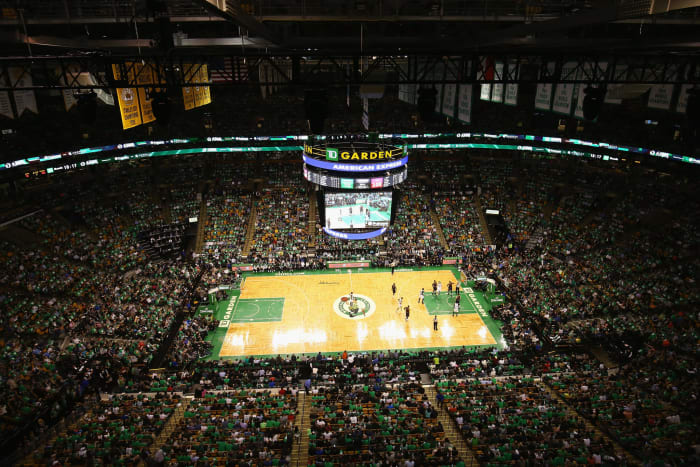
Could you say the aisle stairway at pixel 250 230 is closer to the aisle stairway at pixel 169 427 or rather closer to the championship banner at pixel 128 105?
the aisle stairway at pixel 169 427

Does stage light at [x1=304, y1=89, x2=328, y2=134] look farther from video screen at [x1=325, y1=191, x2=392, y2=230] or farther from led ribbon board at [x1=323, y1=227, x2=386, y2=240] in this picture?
led ribbon board at [x1=323, y1=227, x2=386, y2=240]

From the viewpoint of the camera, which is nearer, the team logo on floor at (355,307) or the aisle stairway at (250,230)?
the team logo on floor at (355,307)

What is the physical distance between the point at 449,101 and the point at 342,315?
1394 cm

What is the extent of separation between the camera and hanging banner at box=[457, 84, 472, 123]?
71.1 feet

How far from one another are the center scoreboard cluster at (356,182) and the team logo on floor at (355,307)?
14.1 ft

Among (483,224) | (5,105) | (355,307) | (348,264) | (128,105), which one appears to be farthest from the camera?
(483,224)

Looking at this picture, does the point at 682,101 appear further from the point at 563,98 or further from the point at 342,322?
the point at 342,322

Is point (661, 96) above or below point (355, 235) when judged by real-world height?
above

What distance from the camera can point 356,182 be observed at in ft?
88.7

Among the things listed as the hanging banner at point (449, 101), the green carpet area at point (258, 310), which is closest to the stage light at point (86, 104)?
the green carpet area at point (258, 310)

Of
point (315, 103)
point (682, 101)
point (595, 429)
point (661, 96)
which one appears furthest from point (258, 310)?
point (682, 101)

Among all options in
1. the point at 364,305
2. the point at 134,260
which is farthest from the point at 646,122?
the point at 134,260

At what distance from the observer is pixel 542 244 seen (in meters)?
33.8

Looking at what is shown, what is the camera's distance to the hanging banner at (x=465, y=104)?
21.7 metres
